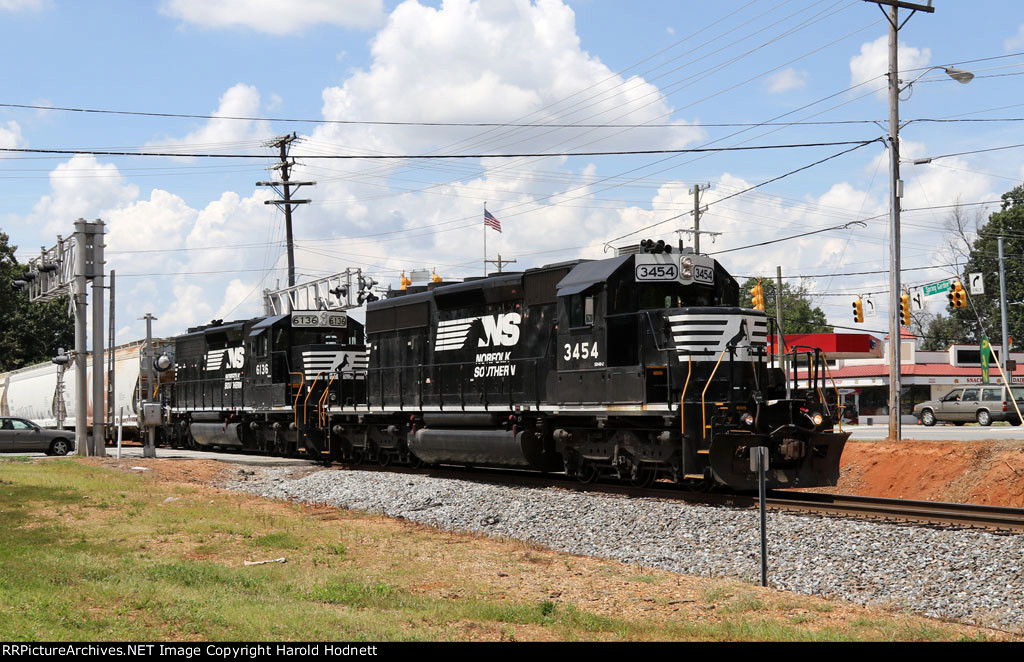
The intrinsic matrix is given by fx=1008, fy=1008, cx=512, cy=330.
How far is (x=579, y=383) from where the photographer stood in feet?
57.2

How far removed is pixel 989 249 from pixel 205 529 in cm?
9156

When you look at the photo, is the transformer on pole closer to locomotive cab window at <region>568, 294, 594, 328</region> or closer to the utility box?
the utility box

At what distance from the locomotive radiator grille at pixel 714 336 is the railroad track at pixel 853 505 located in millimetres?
2212

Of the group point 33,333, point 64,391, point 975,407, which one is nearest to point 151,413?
point 64,391

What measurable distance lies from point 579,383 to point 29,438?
23522 millimetres

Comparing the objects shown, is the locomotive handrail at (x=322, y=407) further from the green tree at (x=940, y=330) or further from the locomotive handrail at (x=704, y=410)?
the green tree at (x=940, y=330)

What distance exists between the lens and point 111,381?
38406 mm

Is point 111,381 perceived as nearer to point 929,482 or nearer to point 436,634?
point 929,482

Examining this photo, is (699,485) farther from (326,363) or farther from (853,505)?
(326,363)

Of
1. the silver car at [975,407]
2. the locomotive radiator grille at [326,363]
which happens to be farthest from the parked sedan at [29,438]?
the silver car at [975,407]

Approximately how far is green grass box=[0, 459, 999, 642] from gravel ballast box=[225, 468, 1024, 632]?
40.0 inches

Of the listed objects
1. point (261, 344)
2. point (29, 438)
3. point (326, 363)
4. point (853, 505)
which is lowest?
point (853, 505)

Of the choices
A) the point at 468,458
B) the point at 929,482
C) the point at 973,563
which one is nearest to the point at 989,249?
→ the point at 929,482

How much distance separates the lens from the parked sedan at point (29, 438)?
33.2 m
